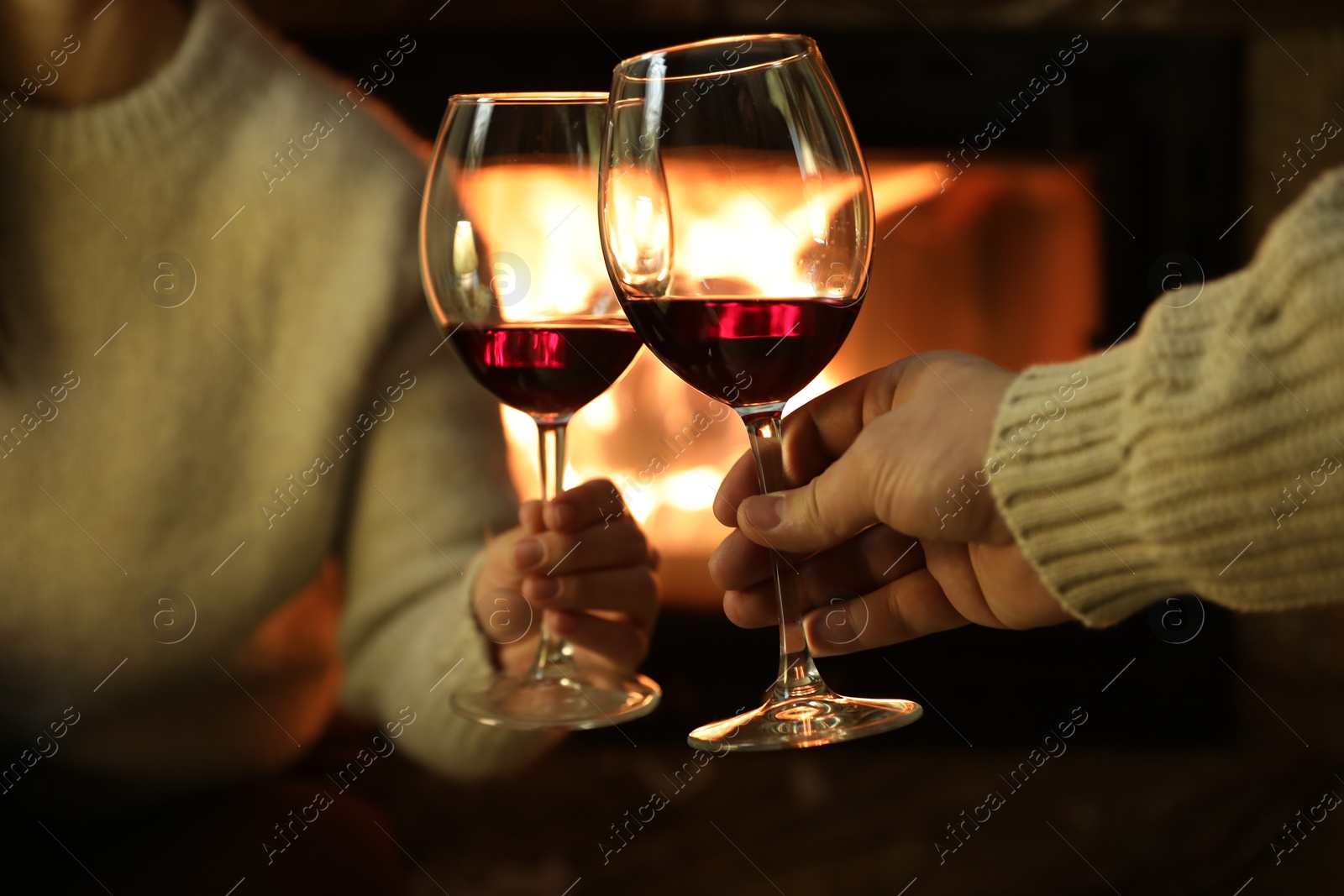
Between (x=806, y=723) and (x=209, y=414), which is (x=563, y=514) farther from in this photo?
(x=209, y=414)

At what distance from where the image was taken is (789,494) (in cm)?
56

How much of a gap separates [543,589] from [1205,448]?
40 centimetres

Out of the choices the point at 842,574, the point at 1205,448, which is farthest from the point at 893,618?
the point at 1205,448

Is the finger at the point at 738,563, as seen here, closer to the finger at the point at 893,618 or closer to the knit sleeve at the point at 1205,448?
the finger at the point at 893,618

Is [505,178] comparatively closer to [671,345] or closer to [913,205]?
[671,345]

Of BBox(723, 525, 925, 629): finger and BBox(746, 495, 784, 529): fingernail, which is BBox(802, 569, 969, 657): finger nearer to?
BBox(723, 525, 925, 629): finger

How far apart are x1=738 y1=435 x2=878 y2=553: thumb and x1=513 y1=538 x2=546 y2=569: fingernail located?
18 cm

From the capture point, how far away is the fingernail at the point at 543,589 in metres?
0.72

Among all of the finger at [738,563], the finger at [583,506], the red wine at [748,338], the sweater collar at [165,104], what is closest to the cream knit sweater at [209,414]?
the sweater collar at [165,104]

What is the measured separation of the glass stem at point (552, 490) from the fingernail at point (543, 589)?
28mm

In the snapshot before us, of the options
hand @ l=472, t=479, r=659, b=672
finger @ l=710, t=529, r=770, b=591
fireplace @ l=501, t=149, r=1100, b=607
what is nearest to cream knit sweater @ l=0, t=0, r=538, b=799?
hand @ l=472, t=479, r=659, b=672

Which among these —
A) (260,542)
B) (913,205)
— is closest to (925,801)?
(913,205)

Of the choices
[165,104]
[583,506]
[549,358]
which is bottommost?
[583,506]

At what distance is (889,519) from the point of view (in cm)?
54
